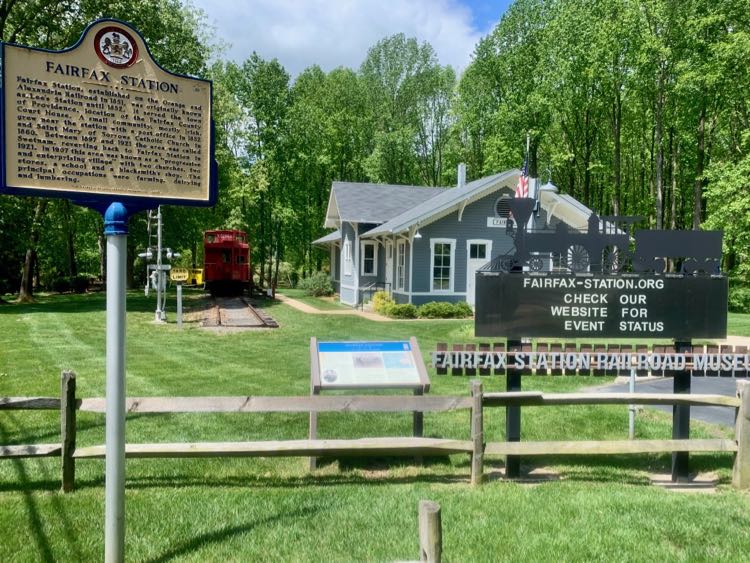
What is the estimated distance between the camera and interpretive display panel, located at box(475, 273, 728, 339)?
601 centimetres

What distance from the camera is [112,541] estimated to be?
3779 millimetres

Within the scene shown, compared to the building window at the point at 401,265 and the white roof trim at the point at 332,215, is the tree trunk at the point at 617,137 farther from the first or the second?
the white roof trim at the point at 332,215

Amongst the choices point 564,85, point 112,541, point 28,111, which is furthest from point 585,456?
point 564,85

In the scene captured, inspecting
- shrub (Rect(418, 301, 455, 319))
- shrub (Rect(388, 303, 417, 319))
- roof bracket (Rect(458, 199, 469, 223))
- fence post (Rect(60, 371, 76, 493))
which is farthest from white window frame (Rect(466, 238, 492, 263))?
fence post (Rect(60, 371, 76, 493))

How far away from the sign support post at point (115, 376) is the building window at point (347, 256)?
24.0 meters

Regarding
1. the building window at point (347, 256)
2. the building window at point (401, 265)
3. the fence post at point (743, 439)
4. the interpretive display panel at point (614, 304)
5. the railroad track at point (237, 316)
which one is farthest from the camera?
the building window at point (347, 256)

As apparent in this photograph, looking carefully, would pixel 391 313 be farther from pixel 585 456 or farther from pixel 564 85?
pixel 564 85

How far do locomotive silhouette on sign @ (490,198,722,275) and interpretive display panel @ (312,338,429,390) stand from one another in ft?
4.34

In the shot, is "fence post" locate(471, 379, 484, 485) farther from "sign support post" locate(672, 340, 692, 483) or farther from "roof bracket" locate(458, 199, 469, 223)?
"roof bracket" locate(458, 199, 469, 223)

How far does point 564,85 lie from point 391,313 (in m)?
18.6

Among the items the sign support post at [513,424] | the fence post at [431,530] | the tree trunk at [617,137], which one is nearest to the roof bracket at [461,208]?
the tree trunk at [617,137]

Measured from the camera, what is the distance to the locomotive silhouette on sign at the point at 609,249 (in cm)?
595

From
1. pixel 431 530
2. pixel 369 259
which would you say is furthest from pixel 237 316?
pixel 431 530

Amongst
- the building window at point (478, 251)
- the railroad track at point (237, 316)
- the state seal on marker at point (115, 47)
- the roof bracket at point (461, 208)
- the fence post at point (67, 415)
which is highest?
the roof bracket at point (461, 208)
